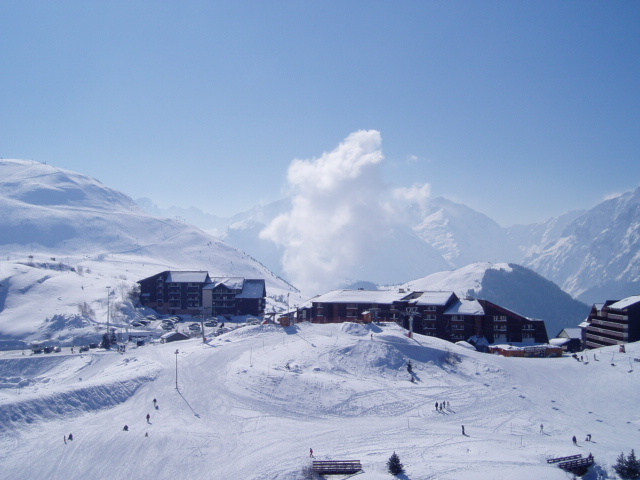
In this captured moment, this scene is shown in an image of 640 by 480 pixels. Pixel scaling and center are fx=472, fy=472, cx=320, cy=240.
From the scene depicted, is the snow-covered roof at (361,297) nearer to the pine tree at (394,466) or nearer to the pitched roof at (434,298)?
the pitched roof at (434,298)

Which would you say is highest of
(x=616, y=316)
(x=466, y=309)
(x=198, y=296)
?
(x=198, y=296)

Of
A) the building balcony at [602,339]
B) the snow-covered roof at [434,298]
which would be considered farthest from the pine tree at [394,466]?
the building balcony at [602,339]

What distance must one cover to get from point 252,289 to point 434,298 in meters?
47.5

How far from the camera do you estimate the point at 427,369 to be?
5769cm

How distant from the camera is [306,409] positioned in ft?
156

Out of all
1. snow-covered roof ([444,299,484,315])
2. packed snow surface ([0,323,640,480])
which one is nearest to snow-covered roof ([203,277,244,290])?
packed snow surface ([0,323,640,480])

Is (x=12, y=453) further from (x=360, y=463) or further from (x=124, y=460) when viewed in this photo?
(x=360, y=463)

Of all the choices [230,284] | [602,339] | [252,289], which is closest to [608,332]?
[602,339]

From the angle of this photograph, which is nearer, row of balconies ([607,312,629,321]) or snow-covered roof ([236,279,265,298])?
row of balconies ([607,312,629,321])

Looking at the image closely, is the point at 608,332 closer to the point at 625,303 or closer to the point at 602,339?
the point at 602,339

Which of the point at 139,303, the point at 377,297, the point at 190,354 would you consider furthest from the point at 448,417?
the point at 139,303

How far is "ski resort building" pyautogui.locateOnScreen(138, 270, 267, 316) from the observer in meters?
115

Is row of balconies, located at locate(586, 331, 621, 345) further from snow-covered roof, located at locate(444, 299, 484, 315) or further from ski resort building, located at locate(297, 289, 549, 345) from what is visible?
snow-covered roof, located at locate(444, 299, 484, 315)

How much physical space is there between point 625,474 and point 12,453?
4783 cm
